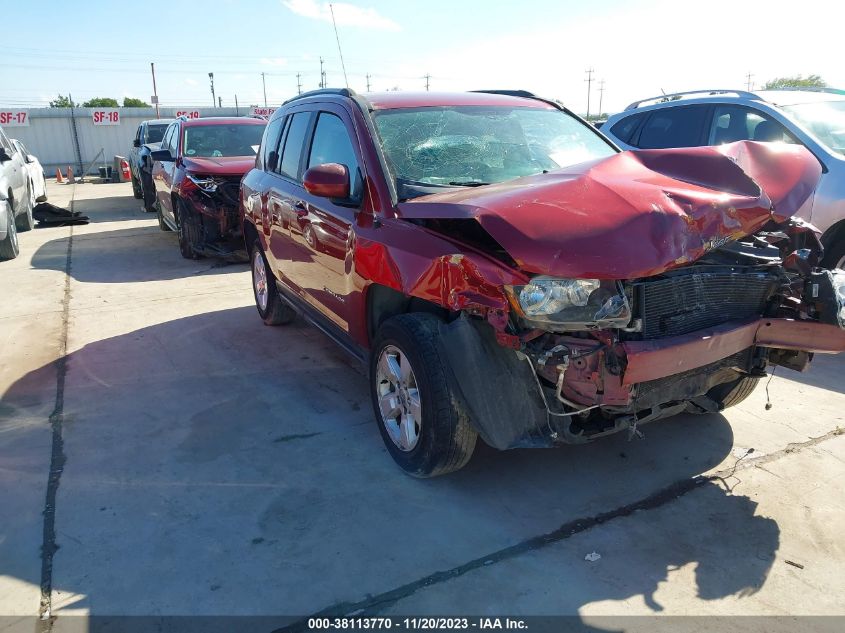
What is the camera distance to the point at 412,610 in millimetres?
2539

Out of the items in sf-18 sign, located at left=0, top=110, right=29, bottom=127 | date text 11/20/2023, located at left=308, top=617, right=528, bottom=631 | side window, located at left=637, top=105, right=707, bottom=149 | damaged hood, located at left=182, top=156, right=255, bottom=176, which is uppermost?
sf-18 sign, located at left=0, top=110, right=29, bottom=127

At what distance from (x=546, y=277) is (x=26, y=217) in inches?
472

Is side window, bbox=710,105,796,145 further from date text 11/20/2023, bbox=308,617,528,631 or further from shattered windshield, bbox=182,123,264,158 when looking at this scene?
shattered windshield, bbox=182,123,264,158

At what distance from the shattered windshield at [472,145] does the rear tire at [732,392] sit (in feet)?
5.39

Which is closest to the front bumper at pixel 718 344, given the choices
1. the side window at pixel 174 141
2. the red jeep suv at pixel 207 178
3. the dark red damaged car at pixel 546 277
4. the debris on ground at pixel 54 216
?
the dark red damaged car at pixel 546 277

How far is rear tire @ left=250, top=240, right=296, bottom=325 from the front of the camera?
5.95 m

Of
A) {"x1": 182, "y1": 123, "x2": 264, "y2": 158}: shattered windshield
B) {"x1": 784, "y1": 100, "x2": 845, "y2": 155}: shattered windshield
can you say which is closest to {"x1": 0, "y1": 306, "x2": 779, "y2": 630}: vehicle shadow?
{"x1": 784, "y1": 100, "x2": 845, "y2": 155}: shattered windshield

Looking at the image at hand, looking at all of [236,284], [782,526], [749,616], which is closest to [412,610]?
[749,616]

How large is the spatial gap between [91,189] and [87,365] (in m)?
18.3

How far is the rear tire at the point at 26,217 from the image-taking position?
38.1 feet

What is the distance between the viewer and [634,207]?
2.76 meters

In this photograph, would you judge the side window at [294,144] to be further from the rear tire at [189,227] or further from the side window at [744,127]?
the side window at [744,127]

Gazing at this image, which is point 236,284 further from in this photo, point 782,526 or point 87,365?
point 782,526

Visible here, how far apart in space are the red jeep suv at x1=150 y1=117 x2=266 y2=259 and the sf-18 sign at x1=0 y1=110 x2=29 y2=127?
22.9 meters
